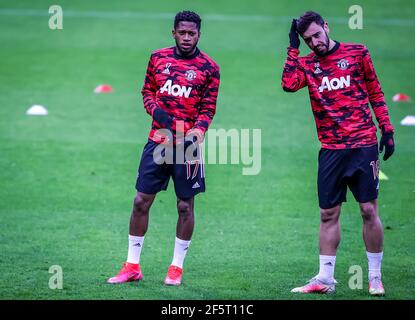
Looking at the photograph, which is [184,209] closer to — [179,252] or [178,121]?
[179,252]

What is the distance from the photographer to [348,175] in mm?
7926

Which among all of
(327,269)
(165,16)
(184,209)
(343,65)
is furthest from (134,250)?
(165,16)

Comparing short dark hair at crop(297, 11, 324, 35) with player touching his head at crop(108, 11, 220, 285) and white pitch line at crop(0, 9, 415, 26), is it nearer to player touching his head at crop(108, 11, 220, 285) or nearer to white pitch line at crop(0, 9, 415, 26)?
player touching his head at crop(108, 11, 220, 285)

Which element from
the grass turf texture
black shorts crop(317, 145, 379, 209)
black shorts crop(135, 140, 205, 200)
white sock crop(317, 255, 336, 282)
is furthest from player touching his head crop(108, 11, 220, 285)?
white sock crop(317, 255, 336, 282)

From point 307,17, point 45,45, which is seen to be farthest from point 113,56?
point 307,17

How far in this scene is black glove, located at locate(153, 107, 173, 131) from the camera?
809 cm

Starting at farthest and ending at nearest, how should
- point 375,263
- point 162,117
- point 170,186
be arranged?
point 170,186, point 162,117, point 375,263

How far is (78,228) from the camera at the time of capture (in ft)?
34.2

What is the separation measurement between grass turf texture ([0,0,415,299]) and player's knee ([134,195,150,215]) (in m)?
0.63

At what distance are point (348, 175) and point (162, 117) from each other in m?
1.65

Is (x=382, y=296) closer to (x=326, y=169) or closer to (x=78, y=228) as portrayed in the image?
(x=326, y=169)

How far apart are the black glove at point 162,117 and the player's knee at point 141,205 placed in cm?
68

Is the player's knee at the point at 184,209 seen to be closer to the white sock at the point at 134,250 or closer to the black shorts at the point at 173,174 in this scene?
the black shorts at the point at 173,174
